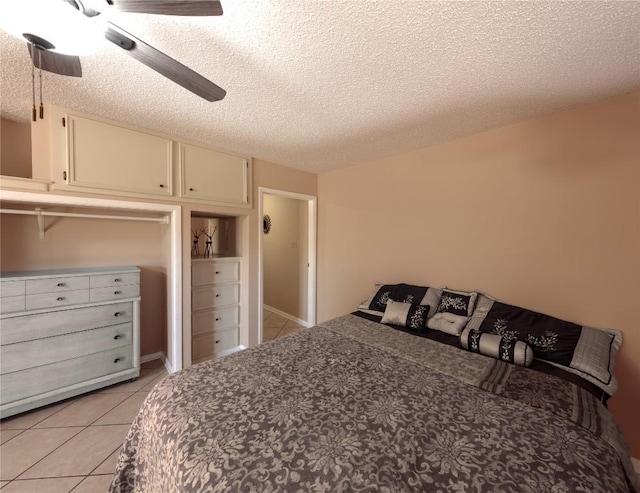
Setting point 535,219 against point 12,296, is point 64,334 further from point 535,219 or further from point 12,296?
point 535,219

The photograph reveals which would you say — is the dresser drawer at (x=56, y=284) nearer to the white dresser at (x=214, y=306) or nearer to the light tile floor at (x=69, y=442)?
the white dresser at (x=214, y=306)

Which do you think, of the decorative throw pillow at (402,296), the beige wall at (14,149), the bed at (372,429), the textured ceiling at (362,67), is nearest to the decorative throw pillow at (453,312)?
the decorative throw pillow at (402,296)

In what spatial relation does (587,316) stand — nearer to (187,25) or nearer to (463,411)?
(463,411)

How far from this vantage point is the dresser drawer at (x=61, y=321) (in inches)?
69.2

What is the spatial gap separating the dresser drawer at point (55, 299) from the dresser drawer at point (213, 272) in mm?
843

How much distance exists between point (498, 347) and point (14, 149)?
13.2 ft

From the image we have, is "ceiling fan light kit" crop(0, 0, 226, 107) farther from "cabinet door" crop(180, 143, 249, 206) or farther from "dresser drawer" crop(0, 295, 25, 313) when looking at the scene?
"dresser drawer" crop(0, 295, 25, 313)

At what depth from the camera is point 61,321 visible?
1937 millimetres

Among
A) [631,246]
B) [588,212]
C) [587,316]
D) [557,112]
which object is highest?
[557,112]

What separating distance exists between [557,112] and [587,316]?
1.45 m

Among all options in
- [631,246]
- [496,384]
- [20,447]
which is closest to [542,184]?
[631,246]

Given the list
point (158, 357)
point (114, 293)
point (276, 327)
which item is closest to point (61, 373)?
point (114, 293)

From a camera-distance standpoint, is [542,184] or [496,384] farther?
[542,184]

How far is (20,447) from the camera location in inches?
62.6
